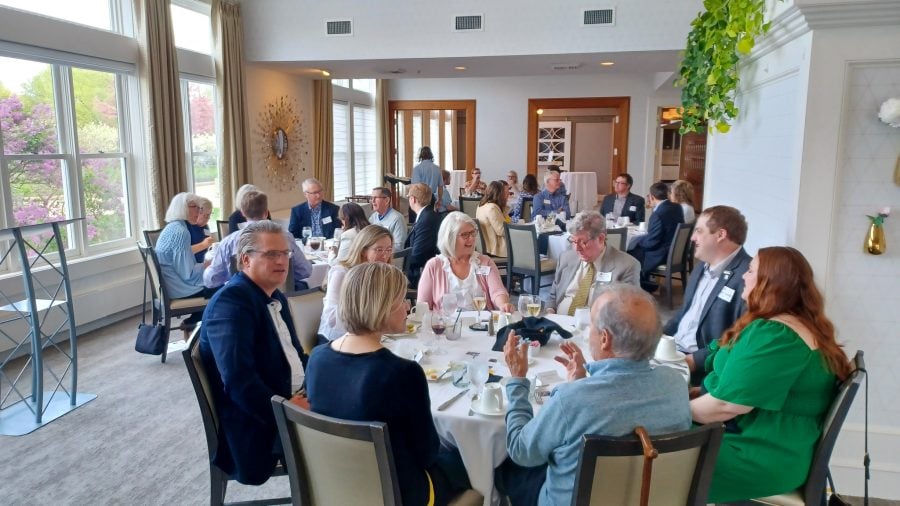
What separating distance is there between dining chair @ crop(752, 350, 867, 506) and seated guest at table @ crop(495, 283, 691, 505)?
0.61 m

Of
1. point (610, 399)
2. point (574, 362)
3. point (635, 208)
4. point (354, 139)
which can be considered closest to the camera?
point (610, 399)

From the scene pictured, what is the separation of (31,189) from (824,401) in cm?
576

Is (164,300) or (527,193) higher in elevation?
(527,193)

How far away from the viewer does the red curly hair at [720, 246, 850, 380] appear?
199 cm

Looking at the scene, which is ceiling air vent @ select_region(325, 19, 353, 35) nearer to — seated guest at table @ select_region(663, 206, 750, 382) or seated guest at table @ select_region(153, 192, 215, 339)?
seated guest at table @ select_region(153, 192, 215, 339)

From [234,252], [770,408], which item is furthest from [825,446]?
[234,252]

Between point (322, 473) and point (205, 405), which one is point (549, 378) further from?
point (205, 405)

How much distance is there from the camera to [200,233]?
538 centimetres

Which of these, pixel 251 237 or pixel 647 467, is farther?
pixel 251 237

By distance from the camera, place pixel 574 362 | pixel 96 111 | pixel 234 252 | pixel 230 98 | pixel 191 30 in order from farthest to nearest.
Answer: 1. pixel 230 98
2. pixel 191 30
3. pixel 96 111
4. pixel 234 252
5. pixel 574 362

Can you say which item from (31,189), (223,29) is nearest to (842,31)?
(31,189)

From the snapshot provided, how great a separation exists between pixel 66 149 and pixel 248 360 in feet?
14.6

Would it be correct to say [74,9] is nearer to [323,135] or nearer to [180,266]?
[180,266]

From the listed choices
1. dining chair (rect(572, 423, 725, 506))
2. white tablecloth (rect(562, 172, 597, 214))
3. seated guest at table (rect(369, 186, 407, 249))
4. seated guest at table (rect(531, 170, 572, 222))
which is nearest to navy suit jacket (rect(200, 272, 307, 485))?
dining chair (rect(572, 423, 725, 506))
